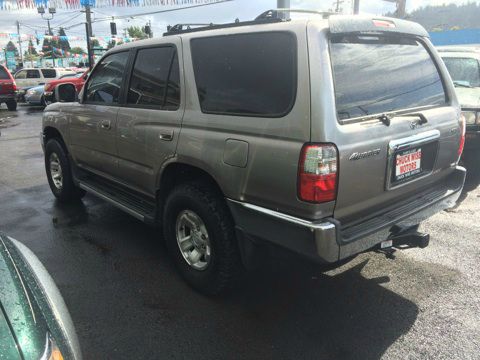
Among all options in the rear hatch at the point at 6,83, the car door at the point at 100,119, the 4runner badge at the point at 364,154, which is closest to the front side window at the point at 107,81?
the car door at the point at 100,119

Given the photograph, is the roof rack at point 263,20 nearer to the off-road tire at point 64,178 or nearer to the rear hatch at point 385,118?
the rear hatch at point 385,118

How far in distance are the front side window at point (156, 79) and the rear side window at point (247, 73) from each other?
269mm

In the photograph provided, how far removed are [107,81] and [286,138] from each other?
253 cm

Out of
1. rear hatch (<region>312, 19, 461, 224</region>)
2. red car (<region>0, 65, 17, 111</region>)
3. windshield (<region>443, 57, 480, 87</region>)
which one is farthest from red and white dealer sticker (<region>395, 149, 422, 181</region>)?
red car (<region>0, 65, 17, 111</region>)

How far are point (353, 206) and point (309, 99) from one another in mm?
729

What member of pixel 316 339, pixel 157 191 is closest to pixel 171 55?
pixel 157 191

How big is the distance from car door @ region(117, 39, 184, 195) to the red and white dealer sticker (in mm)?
1596

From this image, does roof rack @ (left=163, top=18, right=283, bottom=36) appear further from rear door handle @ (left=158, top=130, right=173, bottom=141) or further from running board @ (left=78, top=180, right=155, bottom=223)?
running board @ (left=78, top=180, right=155, bottom=223)

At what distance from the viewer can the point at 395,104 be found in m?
2.90

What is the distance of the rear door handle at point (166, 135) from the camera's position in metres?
3.26

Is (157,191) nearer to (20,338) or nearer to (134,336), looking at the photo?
(134,336)

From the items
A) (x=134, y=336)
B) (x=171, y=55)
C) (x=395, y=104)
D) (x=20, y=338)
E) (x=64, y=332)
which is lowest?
(x=134, y=336)

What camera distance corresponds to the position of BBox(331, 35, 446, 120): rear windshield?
8.36ft

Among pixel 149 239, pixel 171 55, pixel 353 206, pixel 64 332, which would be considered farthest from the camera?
pixel 149 239
